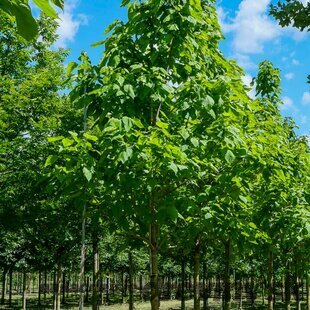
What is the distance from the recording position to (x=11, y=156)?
43.8ft

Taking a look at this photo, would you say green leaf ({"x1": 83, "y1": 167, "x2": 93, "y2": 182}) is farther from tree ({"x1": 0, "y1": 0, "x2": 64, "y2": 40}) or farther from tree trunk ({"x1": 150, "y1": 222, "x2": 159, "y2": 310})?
tree ({"x1": 0, "y1": 0, "x2": 64, "y2": 40})

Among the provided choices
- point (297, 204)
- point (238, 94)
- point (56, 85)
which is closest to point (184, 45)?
point (238, 94)

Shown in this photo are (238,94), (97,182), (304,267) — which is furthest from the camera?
(304,267)

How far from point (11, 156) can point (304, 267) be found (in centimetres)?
1067

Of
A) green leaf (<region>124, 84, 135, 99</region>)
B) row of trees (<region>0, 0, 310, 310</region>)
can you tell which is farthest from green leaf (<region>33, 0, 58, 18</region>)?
green leaf (<region>124, 84, 135, 99</region>)

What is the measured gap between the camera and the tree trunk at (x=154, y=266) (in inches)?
269

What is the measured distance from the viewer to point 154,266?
695cm

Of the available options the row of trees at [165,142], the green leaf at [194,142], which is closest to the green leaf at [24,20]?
the row of trees at [165,142]

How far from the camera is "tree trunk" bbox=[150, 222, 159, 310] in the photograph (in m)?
6.82

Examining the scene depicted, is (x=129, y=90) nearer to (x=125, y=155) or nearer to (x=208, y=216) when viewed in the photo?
(x=125, y=155)

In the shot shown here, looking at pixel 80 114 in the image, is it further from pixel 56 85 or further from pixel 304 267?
pixel 304 267

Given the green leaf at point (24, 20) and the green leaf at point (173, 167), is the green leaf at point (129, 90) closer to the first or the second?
the green leaf at point (173, 167)

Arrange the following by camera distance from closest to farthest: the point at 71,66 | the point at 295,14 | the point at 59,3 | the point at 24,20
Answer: the point at 24,20 → the point at 59,3 → the point at 295,14 → the point at 71,66

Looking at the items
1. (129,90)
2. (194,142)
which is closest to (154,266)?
(194,142)
